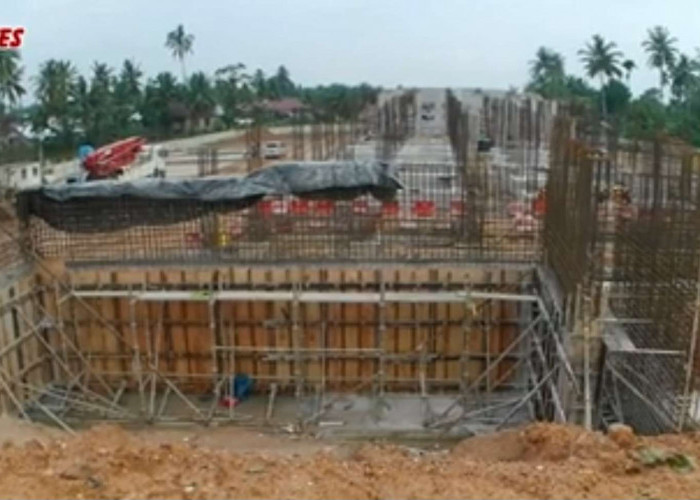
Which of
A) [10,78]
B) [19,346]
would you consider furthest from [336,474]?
[10,78]

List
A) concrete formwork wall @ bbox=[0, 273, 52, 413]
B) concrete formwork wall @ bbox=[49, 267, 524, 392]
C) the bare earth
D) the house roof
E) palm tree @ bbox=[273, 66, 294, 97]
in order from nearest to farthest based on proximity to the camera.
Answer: the bare earth → concrete formwork wall @ bbox=[0, 273, 52, 413] → concrete formwork wall @ bbox=[49, 267, 524, 392] → the house roof → palm tree @ bbox=[273, 66, 294, 97]

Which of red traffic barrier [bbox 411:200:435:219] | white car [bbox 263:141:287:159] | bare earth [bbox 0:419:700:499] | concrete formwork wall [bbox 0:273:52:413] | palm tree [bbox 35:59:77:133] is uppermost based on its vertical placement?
palm tree [bbox 35:59:77:133]

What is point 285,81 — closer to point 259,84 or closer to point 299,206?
point 259,84

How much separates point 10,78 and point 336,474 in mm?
36907

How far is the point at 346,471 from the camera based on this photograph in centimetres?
503

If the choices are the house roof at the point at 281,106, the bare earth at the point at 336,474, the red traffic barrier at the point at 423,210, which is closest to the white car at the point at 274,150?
the red traffic barrier at the point at 423,210

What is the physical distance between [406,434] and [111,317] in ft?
16.8

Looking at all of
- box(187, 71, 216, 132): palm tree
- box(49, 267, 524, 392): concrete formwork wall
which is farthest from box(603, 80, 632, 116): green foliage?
box(49, 267, 524, 392): concrete formwork wall

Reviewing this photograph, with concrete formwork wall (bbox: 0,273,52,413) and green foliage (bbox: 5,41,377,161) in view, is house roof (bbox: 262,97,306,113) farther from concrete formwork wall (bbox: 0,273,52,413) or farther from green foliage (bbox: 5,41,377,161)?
concrete formwork wall (bbox: 0,273,52,413)

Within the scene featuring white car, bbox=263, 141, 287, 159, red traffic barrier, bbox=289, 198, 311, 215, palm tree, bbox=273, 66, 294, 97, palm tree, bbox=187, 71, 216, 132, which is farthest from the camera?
palm tree, bbox=273, 66, 294, 97

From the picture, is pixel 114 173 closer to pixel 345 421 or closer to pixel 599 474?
pixel 345 421

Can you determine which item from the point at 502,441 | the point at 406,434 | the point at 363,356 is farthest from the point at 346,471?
the point at 363,356

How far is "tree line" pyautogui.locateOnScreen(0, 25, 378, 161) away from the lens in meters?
39.0

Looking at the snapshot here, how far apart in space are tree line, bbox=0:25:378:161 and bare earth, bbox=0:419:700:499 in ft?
89.0
